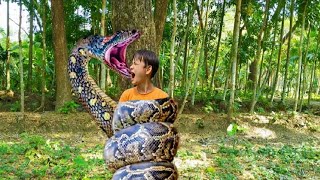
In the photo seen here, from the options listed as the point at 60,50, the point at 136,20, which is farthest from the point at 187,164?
the point at 60,50

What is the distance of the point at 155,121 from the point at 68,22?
1214 centimetres

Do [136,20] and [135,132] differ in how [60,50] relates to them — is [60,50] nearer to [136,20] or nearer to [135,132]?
[136,20]

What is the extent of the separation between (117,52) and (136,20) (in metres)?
1.98

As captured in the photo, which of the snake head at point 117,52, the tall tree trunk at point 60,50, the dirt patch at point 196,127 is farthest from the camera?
the tall tree trunk at point 60,50

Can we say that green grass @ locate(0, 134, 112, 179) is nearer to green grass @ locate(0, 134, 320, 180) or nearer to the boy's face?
green grass @ locate(0, 134, 320, 180)

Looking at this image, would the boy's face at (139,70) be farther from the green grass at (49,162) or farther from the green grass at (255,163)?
the green grass at (255,163)

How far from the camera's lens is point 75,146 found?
7.59 meters

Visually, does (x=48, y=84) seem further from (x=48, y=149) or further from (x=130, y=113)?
(x=130, y=113)

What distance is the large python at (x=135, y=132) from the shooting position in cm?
224

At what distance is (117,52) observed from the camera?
101 inches

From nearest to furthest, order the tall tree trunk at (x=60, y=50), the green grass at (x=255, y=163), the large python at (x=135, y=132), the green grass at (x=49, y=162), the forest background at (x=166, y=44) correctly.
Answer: the large python at (x=135, y=132)
the green grass at (x=49, y=162)
the green grass at (x=255, y=163)
the forest background at (x=166, y=44)
the tall tree trunk at (x=60, y=50)

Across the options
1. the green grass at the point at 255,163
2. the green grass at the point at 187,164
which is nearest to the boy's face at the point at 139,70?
the green grass at the point at 187,164

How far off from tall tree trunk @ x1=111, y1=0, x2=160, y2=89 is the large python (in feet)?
5.86

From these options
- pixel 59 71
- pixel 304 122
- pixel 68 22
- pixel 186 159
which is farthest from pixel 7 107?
pixel 304 122
